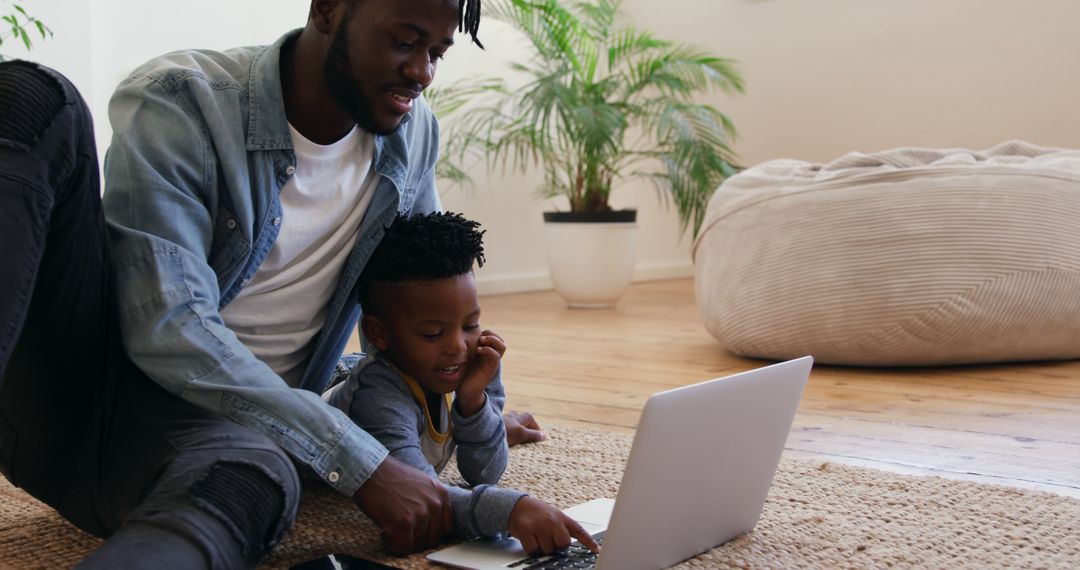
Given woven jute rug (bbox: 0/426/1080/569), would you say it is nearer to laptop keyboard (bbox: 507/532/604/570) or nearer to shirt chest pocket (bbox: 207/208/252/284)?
laptop keyboard (bbox: 507/532/604/570)

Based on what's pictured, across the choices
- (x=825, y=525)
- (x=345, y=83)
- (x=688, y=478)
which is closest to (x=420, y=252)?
(x=345, y=83)

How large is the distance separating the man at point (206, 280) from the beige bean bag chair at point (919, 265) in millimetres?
1331

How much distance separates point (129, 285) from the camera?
101cm

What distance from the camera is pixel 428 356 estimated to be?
1255mm

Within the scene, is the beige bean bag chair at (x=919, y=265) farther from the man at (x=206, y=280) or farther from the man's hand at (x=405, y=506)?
the man's hand at (x=405, y=506)

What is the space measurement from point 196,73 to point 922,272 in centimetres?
166

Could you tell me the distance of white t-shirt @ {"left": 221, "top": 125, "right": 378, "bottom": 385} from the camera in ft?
4.04

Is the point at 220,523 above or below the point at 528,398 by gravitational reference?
above

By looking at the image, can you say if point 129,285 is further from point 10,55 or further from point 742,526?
point 10,55

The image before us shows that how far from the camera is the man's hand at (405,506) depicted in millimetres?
1017

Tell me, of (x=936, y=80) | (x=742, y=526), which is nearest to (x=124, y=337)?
Result: (x=742, y=526)

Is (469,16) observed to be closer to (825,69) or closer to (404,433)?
(404,433)

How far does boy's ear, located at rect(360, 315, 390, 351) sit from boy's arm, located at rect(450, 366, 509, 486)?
0.36ft

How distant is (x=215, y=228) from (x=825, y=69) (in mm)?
3702
